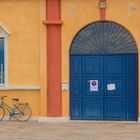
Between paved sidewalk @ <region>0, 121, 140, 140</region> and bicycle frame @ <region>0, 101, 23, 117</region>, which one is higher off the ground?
bicycle frame @ <region>0, 101, 23, 117</region>

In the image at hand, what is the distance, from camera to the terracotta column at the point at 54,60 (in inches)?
860

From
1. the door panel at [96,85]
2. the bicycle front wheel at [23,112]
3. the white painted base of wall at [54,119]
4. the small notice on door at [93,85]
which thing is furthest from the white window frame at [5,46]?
the small notice on door at [93,85]

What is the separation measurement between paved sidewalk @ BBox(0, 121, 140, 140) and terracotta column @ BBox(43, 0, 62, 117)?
2.83ft

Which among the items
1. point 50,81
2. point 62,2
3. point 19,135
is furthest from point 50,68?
point 19,135

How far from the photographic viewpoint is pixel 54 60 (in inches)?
861

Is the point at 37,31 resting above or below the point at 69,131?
above

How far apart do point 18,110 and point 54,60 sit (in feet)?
7.96

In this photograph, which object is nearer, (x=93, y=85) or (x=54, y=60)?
(x=54, y=60)

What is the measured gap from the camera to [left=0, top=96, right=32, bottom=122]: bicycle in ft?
72.4

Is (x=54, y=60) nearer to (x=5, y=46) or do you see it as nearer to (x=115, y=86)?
(x=5, y=46)

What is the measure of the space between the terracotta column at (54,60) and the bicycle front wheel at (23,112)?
0.83 metres

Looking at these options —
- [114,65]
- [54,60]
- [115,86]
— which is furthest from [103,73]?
[54,60]

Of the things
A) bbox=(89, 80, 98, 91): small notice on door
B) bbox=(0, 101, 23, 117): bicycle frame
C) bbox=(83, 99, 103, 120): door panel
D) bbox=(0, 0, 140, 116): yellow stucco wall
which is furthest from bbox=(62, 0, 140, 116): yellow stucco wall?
bbox=(0, 101, 23, 117): bicycle frame

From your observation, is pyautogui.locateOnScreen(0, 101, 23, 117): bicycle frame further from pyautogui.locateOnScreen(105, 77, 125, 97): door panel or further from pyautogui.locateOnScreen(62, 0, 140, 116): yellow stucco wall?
pyautogui.locateOnScreen(105, 77, 125, 97): door panel
